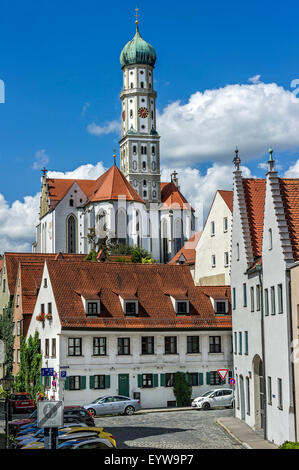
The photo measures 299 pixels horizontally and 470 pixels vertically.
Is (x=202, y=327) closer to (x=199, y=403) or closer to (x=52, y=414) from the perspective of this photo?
(x=199, y=403)

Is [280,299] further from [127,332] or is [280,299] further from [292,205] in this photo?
[127,332]

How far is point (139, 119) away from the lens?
6555 inches

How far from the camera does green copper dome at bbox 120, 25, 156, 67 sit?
168 m

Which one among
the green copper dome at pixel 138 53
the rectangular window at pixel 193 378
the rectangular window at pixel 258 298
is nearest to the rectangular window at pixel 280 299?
the rectangular window at pixel 258 298

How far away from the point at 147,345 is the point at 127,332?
72.1 inches

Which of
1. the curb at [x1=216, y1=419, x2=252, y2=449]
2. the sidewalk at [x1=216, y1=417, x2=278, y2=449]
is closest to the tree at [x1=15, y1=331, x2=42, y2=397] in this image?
the sidewalk at [x1=216, y1=417, x2=278, y2=449]

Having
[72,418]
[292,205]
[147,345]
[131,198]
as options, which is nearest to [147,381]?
[147,345]

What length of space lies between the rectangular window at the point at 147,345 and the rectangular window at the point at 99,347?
9.41 feet

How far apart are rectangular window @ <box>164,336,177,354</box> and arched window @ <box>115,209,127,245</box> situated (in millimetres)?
84941

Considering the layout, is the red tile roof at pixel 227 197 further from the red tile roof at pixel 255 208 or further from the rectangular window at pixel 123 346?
the red tile roof at pixel 255 208

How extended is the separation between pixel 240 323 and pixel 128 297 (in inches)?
527

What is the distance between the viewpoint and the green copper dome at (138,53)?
553ft

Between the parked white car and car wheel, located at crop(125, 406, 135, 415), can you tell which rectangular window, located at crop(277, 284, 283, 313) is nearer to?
the parked white car
